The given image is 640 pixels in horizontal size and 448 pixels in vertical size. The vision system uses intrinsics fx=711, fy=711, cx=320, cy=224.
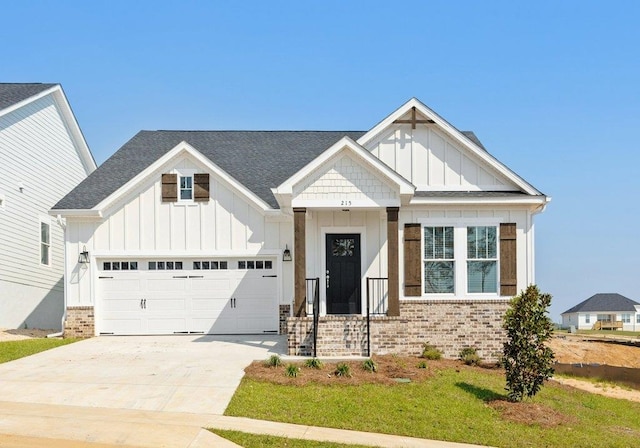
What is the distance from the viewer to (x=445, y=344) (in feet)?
58.2

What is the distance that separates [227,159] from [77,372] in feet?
33.8

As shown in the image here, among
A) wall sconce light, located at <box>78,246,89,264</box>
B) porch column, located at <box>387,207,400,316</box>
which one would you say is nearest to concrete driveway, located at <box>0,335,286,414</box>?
wall sconce light, located at <box>78,246,89,264</box>

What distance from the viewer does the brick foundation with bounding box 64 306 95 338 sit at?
19.6 meters

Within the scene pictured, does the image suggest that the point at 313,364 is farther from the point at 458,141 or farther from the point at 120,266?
the point at 120,266

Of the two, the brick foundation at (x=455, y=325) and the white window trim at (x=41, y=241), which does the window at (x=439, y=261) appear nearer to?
the brick foundation at (x=455, y=325)

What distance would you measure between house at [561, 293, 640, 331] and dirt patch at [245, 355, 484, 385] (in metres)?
46.7

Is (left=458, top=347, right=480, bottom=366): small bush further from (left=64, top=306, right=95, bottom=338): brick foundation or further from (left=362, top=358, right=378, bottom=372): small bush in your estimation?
(left=64, top=306, right=95, bottom=338): brick foundation

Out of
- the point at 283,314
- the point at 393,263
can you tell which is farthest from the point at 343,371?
the point at 283,314

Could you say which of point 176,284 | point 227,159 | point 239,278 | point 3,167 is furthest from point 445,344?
point 3,167

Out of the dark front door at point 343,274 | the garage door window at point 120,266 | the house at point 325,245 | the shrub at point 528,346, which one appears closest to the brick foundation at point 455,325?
the house at point 325,245

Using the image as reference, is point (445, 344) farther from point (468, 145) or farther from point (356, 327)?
point (468, 145)

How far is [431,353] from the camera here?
1694 cm

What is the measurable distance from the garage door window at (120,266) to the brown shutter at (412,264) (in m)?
7.66

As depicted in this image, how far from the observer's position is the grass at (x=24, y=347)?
15.9 metres
